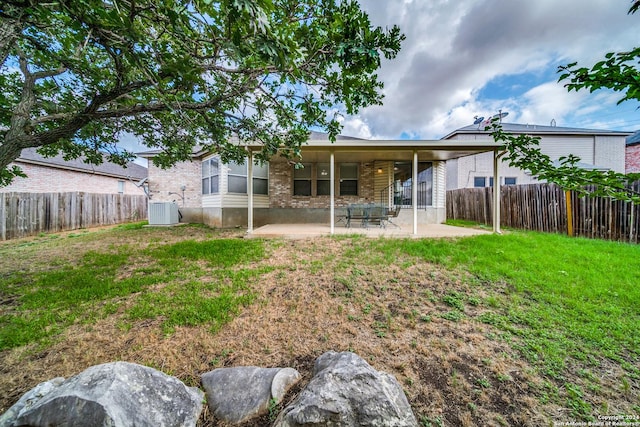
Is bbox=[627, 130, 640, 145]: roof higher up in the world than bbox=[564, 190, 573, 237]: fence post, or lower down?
higher up

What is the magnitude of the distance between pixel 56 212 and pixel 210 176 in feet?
20.7

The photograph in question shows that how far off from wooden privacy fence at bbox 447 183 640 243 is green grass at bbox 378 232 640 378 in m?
0.75

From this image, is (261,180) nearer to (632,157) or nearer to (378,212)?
(378,212)

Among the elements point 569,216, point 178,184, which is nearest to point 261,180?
point 178,184

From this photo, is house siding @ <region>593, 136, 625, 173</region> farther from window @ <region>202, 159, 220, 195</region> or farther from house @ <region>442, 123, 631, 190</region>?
window @ <region>202, 159, 220, 195</region>

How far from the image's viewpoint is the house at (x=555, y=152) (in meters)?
14.5

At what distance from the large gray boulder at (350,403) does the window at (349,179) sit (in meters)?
8.69

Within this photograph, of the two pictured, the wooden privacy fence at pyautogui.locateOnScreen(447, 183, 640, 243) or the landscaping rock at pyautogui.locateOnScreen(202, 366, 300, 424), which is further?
the wooden privacy fence at pyautogui.locateOnScreen(447, 183, 640, 243)

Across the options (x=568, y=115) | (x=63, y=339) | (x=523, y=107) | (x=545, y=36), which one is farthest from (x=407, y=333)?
(x=568, y=115)

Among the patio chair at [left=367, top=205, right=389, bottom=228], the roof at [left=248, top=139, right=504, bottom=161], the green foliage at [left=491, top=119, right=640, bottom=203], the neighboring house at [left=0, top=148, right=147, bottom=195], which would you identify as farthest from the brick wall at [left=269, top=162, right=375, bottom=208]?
the green foliage at [left=491, top=119, right=640, bottom=203]

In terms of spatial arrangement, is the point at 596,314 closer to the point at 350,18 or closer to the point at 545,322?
the point at 545,322

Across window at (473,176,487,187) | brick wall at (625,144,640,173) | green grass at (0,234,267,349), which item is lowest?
green grass at (0,234,267,349)

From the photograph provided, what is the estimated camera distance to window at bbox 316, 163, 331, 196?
10.2 metres

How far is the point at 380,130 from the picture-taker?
19.2 metres
